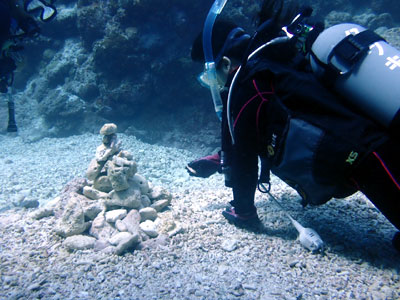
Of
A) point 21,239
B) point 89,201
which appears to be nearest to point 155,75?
point 89,201

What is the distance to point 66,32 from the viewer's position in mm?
10383

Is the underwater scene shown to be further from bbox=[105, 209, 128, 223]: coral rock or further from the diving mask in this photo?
the diving mask

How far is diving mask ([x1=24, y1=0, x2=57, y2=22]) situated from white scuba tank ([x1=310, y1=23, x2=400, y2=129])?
6064 mm

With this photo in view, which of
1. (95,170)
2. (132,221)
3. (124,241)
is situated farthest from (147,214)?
(95,170)

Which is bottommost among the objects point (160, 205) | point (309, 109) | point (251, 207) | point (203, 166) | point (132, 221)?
point (160, 205)

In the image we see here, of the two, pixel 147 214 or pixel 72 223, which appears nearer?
pixel 72 223

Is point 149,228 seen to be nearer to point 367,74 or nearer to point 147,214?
point 147,214

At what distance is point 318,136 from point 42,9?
262 inches

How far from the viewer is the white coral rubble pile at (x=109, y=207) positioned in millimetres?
2691

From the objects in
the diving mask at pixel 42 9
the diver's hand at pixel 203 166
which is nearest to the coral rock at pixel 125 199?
the diver's hand at pixel 203 166

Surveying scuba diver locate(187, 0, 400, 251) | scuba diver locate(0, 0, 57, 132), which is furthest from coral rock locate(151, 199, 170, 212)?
scuba diver locate(0, 0, 57, 132)

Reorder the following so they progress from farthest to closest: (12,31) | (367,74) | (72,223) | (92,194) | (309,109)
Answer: (12,31) < (92,194) < (72,223) < (309,109) < (367,74)

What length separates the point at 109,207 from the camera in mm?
3346

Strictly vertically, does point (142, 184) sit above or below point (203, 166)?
below
